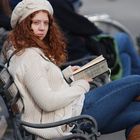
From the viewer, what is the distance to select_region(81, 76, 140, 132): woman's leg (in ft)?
15.3

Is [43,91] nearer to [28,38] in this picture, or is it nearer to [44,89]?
[44,89]

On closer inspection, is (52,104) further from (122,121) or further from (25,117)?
(122,121)

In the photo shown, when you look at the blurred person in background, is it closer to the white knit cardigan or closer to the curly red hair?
the curly red hair

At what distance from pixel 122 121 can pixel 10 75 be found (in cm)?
82

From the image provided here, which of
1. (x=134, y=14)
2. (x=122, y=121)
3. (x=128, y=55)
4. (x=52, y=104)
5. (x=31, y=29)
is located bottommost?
(x=134, y=14)

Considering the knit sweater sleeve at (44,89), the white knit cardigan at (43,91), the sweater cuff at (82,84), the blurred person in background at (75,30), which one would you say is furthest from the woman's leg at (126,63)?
the knit sweater sleeve at (44,89)

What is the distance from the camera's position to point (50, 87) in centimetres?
444

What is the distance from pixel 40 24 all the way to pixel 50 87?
42cm

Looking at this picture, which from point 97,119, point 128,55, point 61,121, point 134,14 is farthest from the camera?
point 134,14

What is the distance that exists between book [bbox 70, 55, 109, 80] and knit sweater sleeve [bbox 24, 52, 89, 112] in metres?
0.26

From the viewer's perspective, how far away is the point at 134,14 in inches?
504

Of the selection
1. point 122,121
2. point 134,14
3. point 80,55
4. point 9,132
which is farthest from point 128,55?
point 134,14

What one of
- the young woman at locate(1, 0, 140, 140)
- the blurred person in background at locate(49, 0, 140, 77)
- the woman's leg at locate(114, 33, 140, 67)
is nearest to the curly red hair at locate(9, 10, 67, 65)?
the young woman at locate(1, 0, 140, 140)

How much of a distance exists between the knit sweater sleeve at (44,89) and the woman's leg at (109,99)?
18 cm
